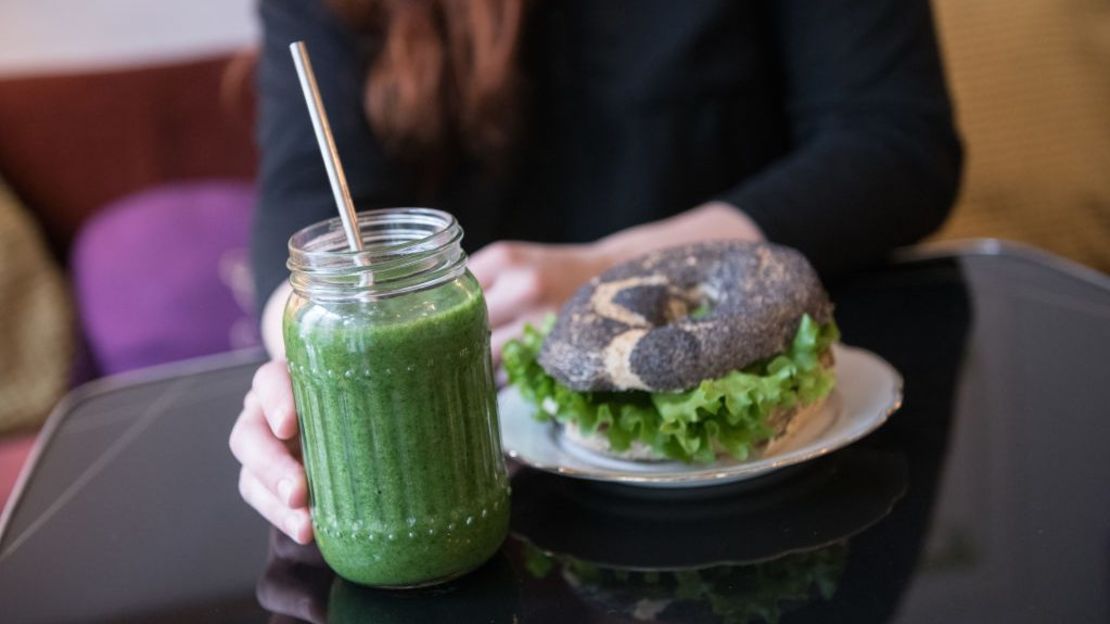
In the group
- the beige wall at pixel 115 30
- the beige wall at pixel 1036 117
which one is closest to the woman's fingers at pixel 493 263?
the beige wall at pixel 1036 117

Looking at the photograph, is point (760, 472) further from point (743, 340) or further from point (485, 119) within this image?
point (485, 119)

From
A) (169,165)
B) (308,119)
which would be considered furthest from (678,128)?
(169,165)

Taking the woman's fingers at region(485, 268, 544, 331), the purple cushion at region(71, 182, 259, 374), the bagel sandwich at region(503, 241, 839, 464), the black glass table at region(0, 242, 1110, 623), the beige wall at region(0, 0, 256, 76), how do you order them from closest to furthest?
the black glass table at region(0, 242, 1110, 623) → the bagel sandwich at region(503, 241, 839, 464) → the woman's fingers at region(485, 268, 544, 331) → the purple cushion at region(71, 182, 259, 374) → the beige wall at region(0, 0, 256, 76)

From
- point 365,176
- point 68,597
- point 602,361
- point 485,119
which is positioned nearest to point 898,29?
point 485,119

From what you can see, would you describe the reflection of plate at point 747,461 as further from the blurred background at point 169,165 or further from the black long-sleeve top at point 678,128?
the blurred background at point 169,165

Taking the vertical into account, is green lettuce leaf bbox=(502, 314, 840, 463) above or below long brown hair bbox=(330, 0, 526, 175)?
below

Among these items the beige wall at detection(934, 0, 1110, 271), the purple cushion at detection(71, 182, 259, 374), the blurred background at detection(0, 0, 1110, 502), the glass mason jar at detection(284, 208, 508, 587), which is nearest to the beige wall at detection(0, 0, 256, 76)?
the blurred background at detection(0, 0, 1110, 502)

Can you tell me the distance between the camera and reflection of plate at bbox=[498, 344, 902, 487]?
79 cm

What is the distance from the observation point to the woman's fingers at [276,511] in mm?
767

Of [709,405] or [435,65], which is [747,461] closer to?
[709,405]

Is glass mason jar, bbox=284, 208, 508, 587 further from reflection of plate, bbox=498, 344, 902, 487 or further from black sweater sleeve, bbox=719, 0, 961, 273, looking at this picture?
black sweater sleeve, bbox=719, 0, 961, 273

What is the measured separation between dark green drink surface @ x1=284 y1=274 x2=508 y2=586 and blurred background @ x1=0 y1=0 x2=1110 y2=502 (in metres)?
1.34

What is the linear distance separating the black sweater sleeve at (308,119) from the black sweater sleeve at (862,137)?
0.45 metres

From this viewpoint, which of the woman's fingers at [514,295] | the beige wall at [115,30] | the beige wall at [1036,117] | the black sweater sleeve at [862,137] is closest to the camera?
the woman's fingers at [514,295]
